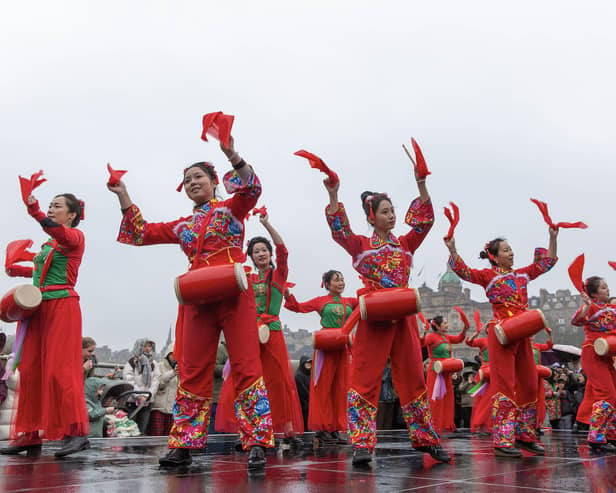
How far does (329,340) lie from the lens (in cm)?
677

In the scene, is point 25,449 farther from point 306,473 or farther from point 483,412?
point 483,412

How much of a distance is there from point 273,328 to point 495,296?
2046 mm

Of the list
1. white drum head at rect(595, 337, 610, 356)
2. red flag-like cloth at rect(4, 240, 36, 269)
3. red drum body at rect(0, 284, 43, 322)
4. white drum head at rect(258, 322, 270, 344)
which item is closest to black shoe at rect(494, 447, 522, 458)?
white drum head at rect(595, 337, 610, 356)

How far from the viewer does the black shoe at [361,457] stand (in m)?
3.92

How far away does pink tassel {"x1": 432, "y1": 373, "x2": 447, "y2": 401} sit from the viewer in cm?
854

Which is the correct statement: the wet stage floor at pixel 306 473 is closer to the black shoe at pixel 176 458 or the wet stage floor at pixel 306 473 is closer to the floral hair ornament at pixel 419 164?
the black shoe at pixel 176 458

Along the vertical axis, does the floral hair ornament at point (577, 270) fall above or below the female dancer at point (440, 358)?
above

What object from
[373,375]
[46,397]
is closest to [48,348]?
[46,397]

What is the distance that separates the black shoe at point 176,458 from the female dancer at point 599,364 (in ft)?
11.9

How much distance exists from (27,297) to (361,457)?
2.49m

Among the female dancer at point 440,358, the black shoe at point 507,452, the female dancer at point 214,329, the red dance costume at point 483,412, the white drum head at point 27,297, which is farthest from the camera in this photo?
the female dancer at point 440,358

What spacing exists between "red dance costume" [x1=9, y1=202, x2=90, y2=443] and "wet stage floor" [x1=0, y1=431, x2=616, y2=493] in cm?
24

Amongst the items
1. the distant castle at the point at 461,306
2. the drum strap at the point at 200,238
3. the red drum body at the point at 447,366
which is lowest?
the red drum body at the point at 447,366

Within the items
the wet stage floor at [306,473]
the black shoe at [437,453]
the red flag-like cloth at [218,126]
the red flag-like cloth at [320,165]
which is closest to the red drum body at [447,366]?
the wet stage floor at [306,473]
